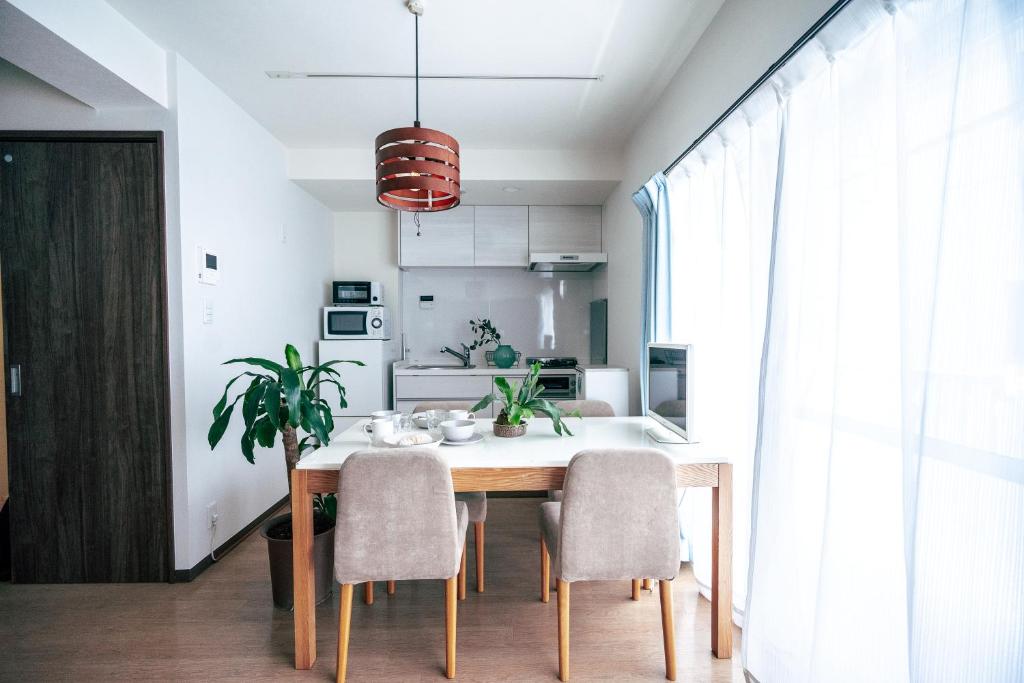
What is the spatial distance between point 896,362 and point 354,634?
2135mm

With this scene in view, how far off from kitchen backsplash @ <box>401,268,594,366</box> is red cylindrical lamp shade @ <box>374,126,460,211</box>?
3017mm

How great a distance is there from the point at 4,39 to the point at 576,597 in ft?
10.8

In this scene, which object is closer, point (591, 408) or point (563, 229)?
point (591, 408)

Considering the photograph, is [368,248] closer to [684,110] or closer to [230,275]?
[230,275]

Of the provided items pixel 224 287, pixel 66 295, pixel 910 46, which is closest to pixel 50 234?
pixel 66 295

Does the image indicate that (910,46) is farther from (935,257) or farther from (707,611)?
(707,611)

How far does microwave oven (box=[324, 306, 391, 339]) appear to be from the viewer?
421 centimetres

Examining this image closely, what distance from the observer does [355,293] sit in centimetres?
433

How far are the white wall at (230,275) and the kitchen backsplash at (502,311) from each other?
4.11 ft

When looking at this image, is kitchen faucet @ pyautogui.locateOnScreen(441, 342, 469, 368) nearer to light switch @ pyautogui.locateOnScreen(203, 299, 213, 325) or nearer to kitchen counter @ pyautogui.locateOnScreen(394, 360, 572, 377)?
kitchen counter @ pyautogui.locateOnScreen(394, 360, 572, 377)

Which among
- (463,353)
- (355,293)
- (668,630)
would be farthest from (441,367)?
(668,630)

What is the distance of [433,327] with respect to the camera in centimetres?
490

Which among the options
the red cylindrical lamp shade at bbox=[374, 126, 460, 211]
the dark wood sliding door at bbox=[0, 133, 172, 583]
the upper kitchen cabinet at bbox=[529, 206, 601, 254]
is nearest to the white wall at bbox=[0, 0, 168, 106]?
the dark wood sliding door at bbox=[0, 133, 172, 583]

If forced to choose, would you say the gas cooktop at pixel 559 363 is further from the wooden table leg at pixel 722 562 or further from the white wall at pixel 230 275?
the wooden table leg at pixel 722 562
